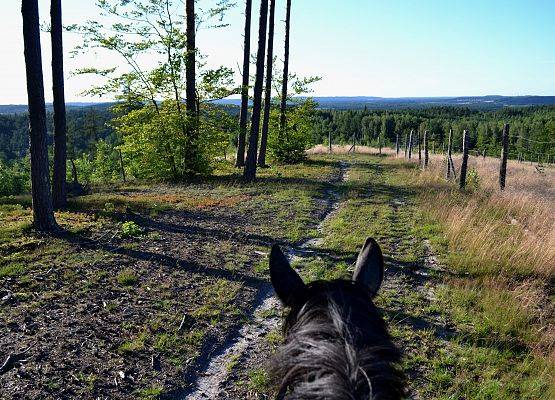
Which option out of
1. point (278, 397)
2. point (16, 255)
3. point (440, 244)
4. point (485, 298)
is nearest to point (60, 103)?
point (16, 255)

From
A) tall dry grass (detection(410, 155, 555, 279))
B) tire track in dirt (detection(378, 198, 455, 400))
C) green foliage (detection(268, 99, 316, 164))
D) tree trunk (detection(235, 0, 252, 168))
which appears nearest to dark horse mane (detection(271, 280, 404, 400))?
tire track in dirt (detection(378, 198, 455, 400))

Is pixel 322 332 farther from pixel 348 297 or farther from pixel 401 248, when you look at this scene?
pixel 401 248

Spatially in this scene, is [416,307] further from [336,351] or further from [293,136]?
[293,136]

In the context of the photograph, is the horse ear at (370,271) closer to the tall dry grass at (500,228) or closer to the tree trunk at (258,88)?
the tall dry grass at (500,228)

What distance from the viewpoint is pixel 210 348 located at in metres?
5.12

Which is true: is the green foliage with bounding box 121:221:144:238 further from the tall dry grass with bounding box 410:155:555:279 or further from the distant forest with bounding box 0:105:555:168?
the distant forest with bounding box 0:105:555:168

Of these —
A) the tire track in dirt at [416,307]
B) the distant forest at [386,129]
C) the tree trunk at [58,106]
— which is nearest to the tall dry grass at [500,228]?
the tire track in dirt at [416,307]

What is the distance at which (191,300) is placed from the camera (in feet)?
20.9

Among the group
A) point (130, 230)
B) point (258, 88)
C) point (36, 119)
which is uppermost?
point (258, 88)

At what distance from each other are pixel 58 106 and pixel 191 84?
7.88 meters

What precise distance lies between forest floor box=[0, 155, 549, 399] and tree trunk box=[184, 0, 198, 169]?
6.15m

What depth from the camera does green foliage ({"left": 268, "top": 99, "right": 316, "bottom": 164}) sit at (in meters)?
25.8

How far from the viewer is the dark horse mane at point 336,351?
1349 mm

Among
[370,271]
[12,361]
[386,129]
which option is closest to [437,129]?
[386,129]
